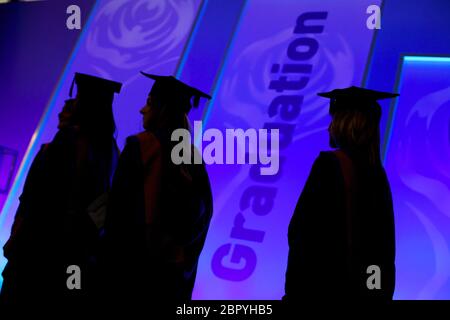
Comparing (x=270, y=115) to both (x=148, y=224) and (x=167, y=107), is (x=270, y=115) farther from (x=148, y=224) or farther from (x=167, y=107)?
(x=148, y=224)

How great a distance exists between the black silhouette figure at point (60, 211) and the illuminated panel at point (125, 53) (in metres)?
1.38

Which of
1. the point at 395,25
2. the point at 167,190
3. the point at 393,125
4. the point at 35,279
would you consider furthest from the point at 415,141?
the point at 35,279

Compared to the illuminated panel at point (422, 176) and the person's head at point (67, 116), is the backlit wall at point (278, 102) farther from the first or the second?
the person's head at point (67, 116)

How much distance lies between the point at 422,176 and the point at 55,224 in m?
2.35

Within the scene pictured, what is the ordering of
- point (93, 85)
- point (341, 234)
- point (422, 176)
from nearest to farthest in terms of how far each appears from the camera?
point (341, 234) → point (93, 85) → point (422, 176)

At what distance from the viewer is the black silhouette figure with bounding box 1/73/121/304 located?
2.60 m

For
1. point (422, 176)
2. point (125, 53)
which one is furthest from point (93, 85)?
point (422, 176)

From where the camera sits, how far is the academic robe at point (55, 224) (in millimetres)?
2596

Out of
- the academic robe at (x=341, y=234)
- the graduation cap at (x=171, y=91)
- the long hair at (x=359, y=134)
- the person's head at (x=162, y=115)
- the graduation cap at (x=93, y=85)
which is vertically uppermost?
the graduation cap at (x=93, y=85)

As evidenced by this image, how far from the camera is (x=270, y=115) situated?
3.83m

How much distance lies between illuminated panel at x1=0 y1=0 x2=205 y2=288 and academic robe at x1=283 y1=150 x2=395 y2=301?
2.07 metres

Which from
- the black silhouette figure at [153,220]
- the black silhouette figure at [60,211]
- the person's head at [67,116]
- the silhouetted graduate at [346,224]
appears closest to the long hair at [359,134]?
the silhouetted graduate at [346,224]

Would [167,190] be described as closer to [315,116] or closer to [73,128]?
[73,128]

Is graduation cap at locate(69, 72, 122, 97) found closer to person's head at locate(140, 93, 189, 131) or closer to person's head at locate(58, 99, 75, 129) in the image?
person's head at locate(58, 99, 75, 129)
